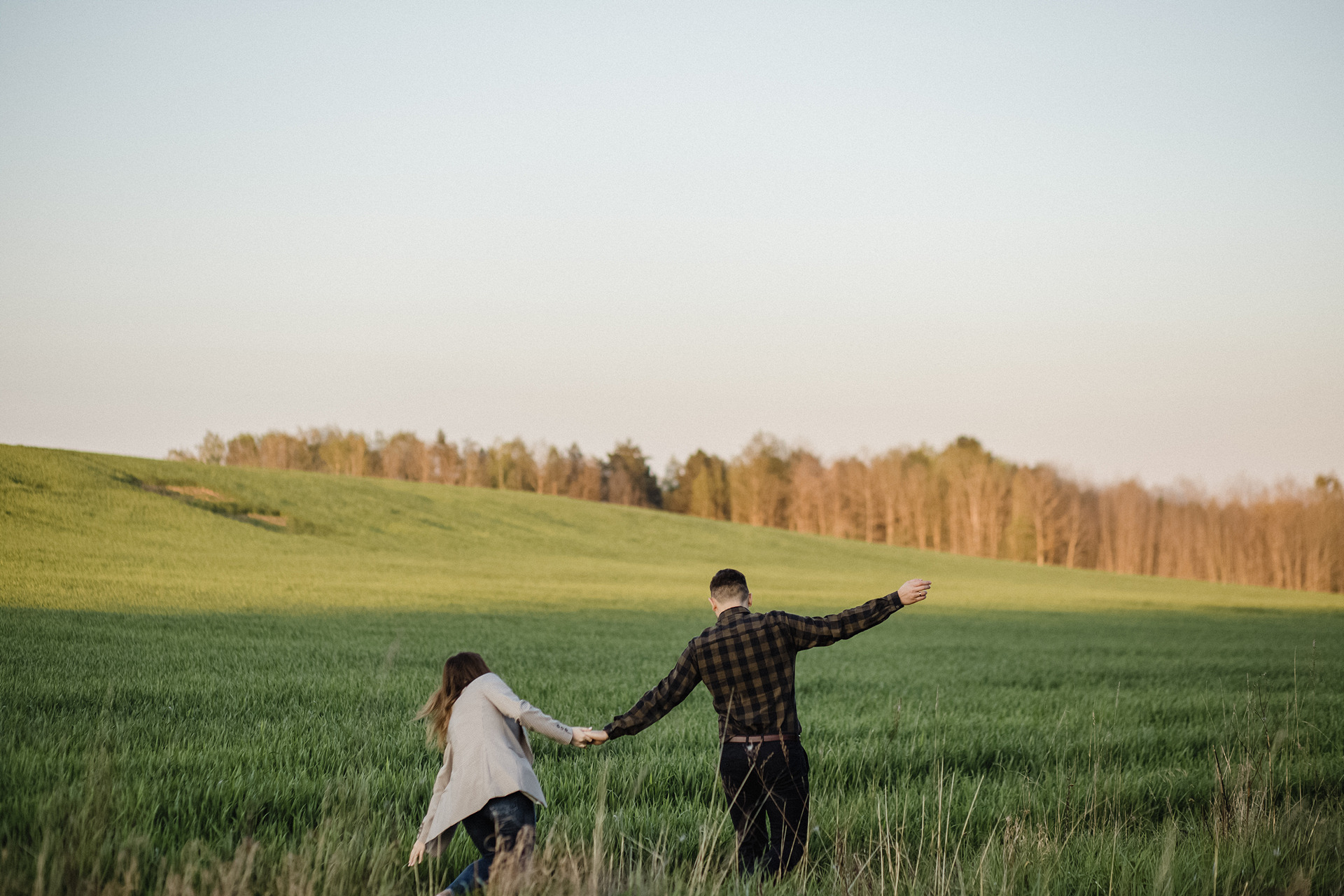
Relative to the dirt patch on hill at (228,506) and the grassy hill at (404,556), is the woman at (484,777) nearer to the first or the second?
the grassy hill at (404,556)

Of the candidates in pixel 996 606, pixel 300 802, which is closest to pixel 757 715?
pixel 300 802

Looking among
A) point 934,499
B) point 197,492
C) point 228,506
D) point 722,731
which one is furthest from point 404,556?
point 934,499

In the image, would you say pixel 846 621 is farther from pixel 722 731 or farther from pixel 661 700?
pixel 661 700

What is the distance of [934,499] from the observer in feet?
339

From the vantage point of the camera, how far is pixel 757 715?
Answer: 501 cm

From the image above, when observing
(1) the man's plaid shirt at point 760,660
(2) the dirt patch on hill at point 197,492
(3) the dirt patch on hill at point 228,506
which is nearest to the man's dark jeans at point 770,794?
(1) the man's plaid shirt at point 760,660

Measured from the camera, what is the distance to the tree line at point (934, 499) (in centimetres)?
9638

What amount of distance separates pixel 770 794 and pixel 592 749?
3873mm

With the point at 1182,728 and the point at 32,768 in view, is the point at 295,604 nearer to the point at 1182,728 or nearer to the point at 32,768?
the point at 32,768

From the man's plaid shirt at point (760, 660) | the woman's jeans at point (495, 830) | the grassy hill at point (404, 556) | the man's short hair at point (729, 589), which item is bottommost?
the grassy hill at point (404, 556)

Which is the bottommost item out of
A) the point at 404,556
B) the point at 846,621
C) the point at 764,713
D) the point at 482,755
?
the point at 404,556

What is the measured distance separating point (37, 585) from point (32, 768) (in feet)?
54.7

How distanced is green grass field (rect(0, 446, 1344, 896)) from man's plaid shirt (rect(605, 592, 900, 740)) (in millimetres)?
671

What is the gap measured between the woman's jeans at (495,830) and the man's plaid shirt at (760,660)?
0.72m
